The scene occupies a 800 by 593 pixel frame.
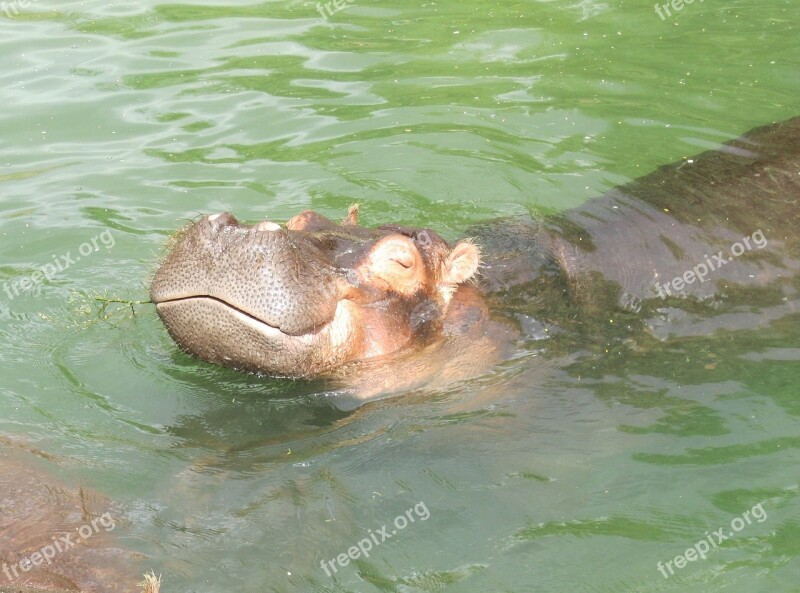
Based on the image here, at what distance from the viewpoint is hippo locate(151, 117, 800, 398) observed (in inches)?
202

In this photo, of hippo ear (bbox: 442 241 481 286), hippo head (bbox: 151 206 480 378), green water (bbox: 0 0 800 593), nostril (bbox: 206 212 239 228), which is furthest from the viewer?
hippo ear (bbox: 442 241 481 286)

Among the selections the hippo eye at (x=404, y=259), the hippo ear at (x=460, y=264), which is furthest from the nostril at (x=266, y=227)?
the hippo ear at (x=460, y=264)

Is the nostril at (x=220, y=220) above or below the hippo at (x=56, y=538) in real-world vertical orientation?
above

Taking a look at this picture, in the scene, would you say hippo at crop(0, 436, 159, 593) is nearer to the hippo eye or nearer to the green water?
the green water

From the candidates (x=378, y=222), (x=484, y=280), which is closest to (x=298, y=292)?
(x=484, y=280)

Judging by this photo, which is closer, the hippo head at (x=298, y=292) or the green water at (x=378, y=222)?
the green water at (x=378, y=222)

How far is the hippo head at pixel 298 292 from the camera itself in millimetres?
5051

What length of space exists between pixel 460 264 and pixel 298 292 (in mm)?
1234

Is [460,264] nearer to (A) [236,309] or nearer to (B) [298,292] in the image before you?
(B) [298,292]

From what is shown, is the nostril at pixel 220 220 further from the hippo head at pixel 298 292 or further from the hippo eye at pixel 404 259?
the hippo eye at pixel 404 259

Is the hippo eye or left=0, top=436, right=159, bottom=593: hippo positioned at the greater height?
the hippo eye

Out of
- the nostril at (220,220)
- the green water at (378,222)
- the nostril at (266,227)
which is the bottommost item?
the green water at (378,222)

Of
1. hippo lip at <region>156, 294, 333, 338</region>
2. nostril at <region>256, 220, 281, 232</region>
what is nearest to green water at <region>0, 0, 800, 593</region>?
hippo lip at <region>156, 294, 333, 338</region>

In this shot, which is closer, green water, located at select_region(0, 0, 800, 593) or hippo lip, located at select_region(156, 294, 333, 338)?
green water, located at select_region(0, 0, 800, 593)
